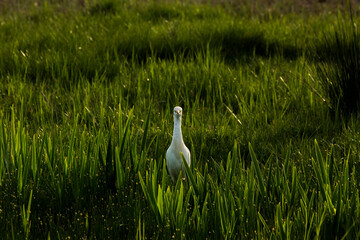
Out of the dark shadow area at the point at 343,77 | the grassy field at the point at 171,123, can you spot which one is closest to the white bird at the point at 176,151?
the grassy field at the point at 171,123

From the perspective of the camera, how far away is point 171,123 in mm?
3570

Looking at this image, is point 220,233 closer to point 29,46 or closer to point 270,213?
point 270,213

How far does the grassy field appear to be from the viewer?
92.3 inches

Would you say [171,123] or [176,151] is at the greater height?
[176,151]

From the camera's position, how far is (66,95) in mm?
4051

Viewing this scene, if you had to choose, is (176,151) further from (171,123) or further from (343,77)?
(343,77)

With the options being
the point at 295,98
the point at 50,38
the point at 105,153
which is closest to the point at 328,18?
the point at 295,98

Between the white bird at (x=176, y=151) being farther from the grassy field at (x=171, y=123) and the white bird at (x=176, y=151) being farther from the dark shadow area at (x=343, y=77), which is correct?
the dark shadow area at (x=343, y=77)

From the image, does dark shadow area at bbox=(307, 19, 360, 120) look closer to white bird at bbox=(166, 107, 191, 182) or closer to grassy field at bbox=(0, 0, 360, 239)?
grassy field at bbox=(0, 0, 360, 239)

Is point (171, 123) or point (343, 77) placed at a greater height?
point (343, 77)

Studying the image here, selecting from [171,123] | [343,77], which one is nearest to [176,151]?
[171,123]

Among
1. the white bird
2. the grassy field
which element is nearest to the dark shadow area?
the grassy field

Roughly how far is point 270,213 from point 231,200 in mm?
271

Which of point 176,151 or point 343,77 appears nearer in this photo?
point 176,151
